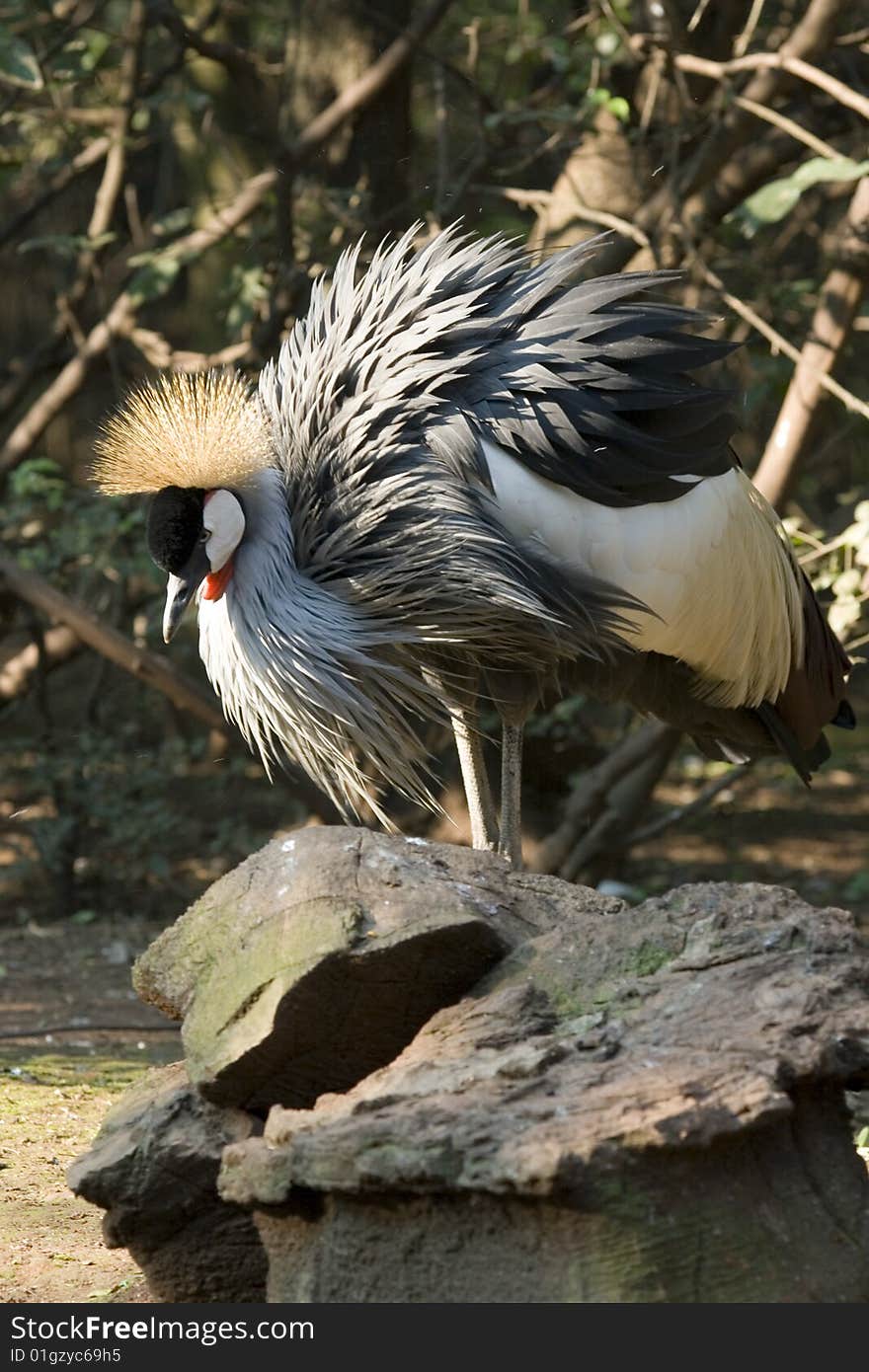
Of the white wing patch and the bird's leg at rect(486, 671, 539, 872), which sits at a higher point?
A: the white wing patch

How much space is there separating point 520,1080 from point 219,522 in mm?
1660

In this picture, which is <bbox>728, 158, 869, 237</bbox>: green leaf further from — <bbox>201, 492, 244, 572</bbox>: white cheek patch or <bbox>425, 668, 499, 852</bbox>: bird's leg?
<bbox>201, 492, 244, 572</bbox>: white cheek patch

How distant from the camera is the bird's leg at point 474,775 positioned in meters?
3.64

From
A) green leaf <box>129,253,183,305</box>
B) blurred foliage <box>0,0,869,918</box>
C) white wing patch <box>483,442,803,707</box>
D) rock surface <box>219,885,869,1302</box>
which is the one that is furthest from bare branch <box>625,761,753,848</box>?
rock surface <box>219,885,869,1302</box>

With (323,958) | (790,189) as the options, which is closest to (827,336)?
(790,189)

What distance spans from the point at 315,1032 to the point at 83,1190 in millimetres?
387

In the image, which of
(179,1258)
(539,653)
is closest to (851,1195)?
(179,1258)

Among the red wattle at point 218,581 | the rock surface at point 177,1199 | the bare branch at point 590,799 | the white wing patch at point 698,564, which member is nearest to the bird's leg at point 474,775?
the white wing patch at point 698,564

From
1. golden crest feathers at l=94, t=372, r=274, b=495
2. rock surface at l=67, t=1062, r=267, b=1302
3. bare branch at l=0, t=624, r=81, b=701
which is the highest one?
golden crest feathers at l=94, t=372, r=274, b=495

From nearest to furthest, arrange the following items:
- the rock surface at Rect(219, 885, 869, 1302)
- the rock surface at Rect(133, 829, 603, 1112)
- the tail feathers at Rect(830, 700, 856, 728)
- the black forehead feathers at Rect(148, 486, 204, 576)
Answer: the rock surface at Rect(219, 885, 869, 1302), the rock surface at Rect(133, 829, 603, 1112), the black forehead feathers at Rect(148, 486, 204, 576), the tail feathers at Rect(830, 700, 856, 728)

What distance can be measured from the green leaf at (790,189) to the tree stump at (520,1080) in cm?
263

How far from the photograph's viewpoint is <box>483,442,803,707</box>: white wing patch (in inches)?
136

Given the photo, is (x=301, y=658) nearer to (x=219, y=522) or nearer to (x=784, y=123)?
(x=219, y=522)

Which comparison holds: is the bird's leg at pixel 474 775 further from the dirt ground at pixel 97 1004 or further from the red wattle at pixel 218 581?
the dirt ground at pixel 97 1004
